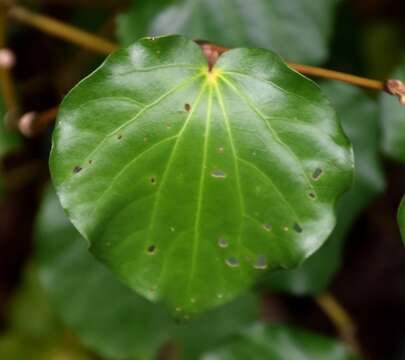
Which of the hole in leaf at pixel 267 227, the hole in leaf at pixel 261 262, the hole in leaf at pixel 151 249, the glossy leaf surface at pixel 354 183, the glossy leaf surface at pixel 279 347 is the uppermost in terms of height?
the hole in leaf at pixel 267 227

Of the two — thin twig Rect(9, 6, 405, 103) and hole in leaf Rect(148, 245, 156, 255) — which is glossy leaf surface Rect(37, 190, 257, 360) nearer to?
thin twig Rect(9, 6, 405, 103)

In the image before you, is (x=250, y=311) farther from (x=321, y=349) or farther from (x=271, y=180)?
(x=271, y=180)

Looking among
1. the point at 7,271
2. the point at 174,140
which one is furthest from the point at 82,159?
the point at 7,271

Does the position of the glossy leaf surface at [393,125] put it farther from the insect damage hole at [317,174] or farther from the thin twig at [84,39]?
the insect damage hole at [317,174]

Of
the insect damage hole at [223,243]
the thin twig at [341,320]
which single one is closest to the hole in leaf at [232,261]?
the insect damage hole at [223,243]

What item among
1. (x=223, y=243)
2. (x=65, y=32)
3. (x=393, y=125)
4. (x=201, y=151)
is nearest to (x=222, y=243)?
(x=223, y=243)

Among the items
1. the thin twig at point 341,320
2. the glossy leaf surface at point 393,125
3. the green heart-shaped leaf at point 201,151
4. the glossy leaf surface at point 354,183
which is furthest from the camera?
the thin twig at point 341,320

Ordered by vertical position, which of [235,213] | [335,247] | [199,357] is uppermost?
[235,213]
